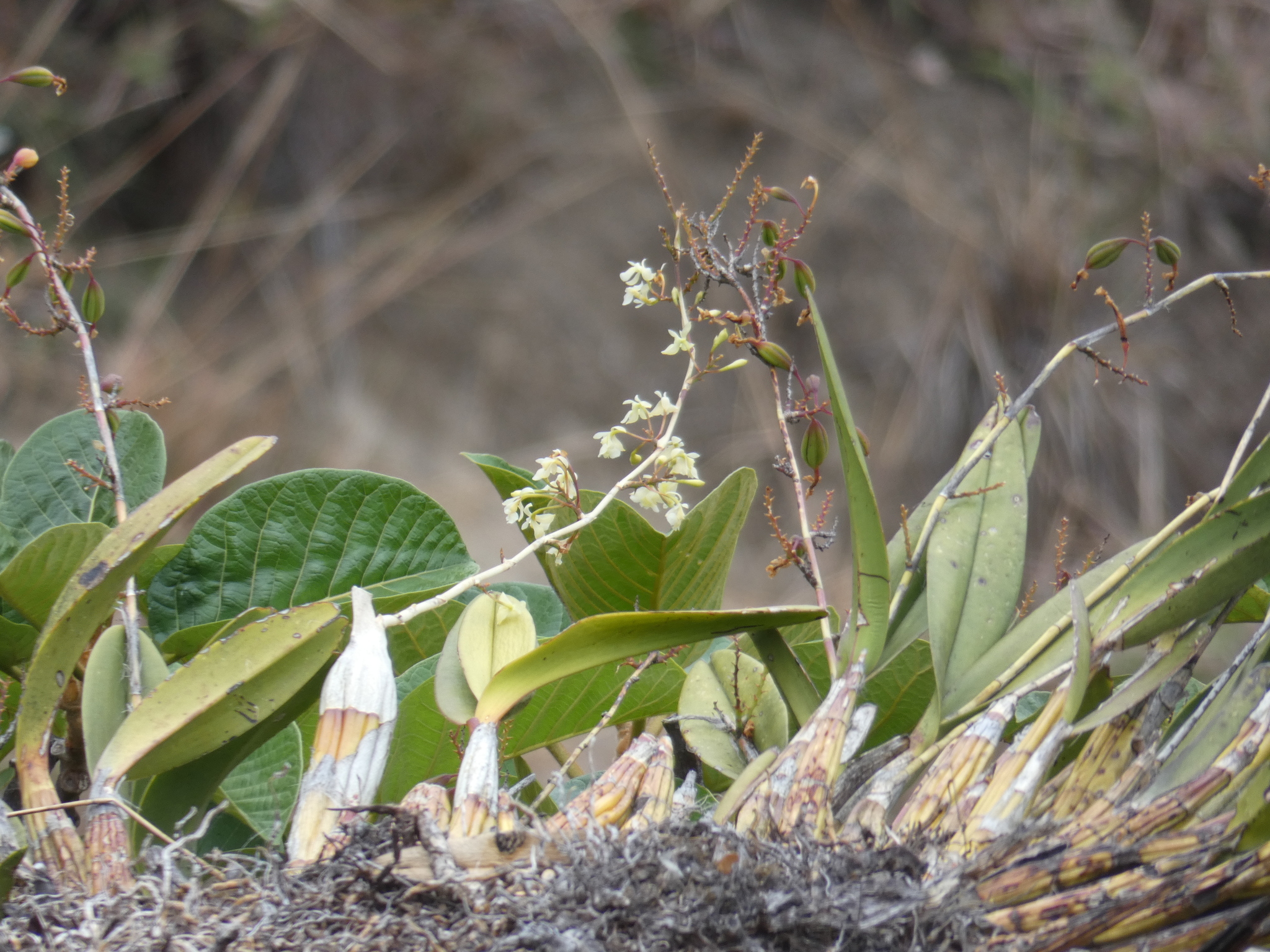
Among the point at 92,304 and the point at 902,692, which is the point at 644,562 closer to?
the point at 902,692

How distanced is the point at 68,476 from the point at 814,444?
1.48 ft

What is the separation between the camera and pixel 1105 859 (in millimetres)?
360

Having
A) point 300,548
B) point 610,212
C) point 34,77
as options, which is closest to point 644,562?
point 300,548

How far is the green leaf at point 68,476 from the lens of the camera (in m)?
0.62

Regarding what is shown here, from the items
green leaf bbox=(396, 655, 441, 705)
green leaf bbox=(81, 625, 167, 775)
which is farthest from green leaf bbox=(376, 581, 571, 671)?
green leaf bbox=(81, 625, 167, 775)

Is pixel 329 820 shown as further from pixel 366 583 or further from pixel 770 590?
pixel 770 590

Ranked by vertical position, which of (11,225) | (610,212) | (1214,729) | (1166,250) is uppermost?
(610,212)

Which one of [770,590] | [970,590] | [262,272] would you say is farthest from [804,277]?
[262,272]

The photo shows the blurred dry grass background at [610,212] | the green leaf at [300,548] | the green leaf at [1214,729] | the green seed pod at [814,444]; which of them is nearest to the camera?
the green leaf at [1214,729]

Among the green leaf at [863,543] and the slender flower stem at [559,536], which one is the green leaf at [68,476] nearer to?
the slender flower stem at [559,536]

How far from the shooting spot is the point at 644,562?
60 centimetres

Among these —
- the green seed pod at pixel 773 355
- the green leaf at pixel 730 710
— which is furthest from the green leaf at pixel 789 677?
the green seed pod at pixel 773 355

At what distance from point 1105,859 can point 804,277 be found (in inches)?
11.2

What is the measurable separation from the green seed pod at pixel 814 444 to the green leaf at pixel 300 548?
23 cm
